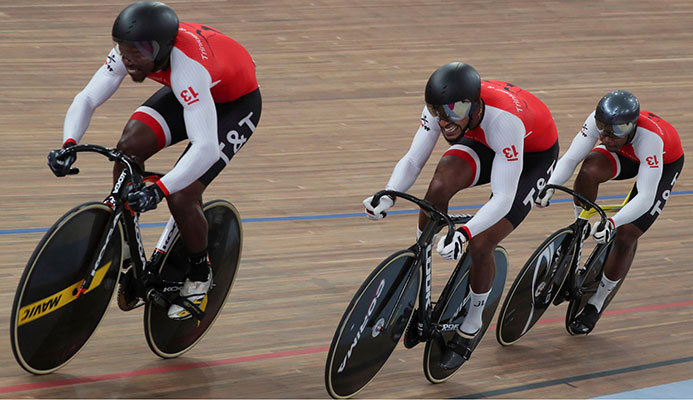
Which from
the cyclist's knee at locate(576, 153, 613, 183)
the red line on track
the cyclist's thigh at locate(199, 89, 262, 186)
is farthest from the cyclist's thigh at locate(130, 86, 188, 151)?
the cyclist's knee at locate(576, 153, 613, 183)

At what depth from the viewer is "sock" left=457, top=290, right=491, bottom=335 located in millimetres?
3410

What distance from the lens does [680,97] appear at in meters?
7.78

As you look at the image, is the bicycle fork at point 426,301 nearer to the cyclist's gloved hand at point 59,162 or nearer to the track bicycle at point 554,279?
the track bicycle at point 554,279

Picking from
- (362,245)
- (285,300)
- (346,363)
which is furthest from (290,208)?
(346,363)

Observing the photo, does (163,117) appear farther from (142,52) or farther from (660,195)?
(660,195)

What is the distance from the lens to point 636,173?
12.9 ft

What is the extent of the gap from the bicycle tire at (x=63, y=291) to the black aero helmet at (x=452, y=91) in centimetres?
103

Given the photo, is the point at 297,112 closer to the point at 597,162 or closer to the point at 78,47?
the point at 78,47

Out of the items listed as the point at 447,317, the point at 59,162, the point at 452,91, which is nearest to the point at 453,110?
the point at 452,91

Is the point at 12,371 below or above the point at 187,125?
below

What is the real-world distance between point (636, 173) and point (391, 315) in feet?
4.53

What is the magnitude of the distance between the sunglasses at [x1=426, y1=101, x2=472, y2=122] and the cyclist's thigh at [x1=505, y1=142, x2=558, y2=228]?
468 millimetres

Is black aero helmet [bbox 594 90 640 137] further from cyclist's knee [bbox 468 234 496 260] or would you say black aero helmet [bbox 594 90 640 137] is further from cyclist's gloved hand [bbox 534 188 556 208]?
cyclist's knee [bbox 468 234 496 260]

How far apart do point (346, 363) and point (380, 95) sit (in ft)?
14.1
